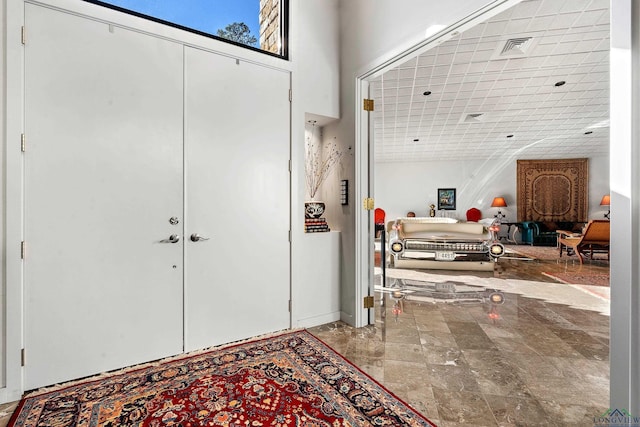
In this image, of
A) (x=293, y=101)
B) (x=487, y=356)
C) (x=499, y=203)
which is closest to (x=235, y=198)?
(x=293, y=101)

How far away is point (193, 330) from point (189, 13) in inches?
99.4

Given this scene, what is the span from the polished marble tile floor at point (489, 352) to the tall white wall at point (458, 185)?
6.73 m

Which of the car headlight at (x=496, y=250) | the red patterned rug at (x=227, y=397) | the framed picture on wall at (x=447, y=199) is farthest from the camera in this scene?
the framed picture on wall at (x=447, y=199)

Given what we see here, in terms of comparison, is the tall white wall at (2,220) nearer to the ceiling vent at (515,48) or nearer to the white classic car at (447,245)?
the ceiling vent at (515,48)

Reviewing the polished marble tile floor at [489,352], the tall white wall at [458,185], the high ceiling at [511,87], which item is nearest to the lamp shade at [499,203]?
the tall white wall at [458,185]

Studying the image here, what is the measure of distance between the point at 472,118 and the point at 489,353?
216 inches

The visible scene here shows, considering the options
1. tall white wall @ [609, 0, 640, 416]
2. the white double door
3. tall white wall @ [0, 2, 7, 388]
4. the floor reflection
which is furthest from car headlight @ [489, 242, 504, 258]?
tall white wall @ [0, 2, 7, 388]

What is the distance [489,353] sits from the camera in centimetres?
245

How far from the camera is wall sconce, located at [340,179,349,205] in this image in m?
3.09

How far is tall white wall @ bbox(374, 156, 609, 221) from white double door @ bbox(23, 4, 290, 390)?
891cm

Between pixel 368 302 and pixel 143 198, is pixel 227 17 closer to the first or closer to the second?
pixel 143 198

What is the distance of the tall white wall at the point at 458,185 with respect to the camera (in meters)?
10.0

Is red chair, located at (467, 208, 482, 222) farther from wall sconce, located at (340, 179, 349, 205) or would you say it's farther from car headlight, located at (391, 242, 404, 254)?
wall sconce, located at (340, 179, 349, 205)

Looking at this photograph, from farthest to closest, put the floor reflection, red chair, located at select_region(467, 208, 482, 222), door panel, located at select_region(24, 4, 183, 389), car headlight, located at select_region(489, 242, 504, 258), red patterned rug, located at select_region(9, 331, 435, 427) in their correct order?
1. red chair, located at select_region(467, 208, 482, 222)
2. car headlight, located at select_region(489, 242, 504, 258)
3. door panel, located at select_region(24, 4, 183, 389)
4. the floor reflection
5. red patterned rug, located at select_region(9, 331, 435, 427)
